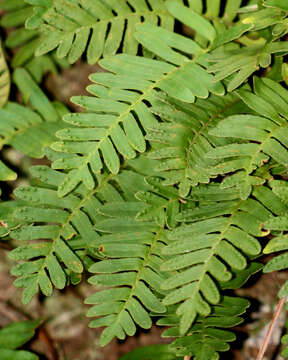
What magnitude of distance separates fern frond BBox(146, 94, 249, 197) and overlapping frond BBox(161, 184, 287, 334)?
0.07 meters

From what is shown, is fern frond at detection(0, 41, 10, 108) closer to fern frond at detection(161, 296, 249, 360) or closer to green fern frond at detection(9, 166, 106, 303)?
green fern frond at detection(9, 166, 106, 303)

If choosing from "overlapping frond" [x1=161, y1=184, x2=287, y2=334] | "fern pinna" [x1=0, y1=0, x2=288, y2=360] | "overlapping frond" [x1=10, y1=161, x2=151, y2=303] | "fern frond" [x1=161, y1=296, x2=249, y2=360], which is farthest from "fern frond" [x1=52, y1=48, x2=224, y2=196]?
"fern frond" [x1=161, y1=296, x2=249, y2=360]

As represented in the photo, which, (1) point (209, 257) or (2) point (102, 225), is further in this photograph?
(2) point (102, 225)

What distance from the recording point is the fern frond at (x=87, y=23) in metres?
1.68

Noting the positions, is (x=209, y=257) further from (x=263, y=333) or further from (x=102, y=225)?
(x=263, y=333)

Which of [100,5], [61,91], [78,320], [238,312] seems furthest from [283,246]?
[61,91]

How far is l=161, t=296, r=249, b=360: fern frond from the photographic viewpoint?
1462mm

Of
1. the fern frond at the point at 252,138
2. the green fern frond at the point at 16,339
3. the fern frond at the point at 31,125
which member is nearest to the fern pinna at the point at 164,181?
the fern frond at the point at 252,138

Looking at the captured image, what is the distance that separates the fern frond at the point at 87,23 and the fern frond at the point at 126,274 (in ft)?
1.86

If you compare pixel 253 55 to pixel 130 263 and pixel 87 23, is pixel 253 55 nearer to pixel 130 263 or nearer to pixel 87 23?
pixel 87 23

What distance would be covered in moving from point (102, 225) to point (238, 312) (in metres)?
0.49

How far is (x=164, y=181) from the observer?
1.46 metres

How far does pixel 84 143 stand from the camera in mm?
1540

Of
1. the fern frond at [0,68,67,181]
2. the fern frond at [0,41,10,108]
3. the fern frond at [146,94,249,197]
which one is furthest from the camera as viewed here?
the fern frond at [0,41,10,108]
